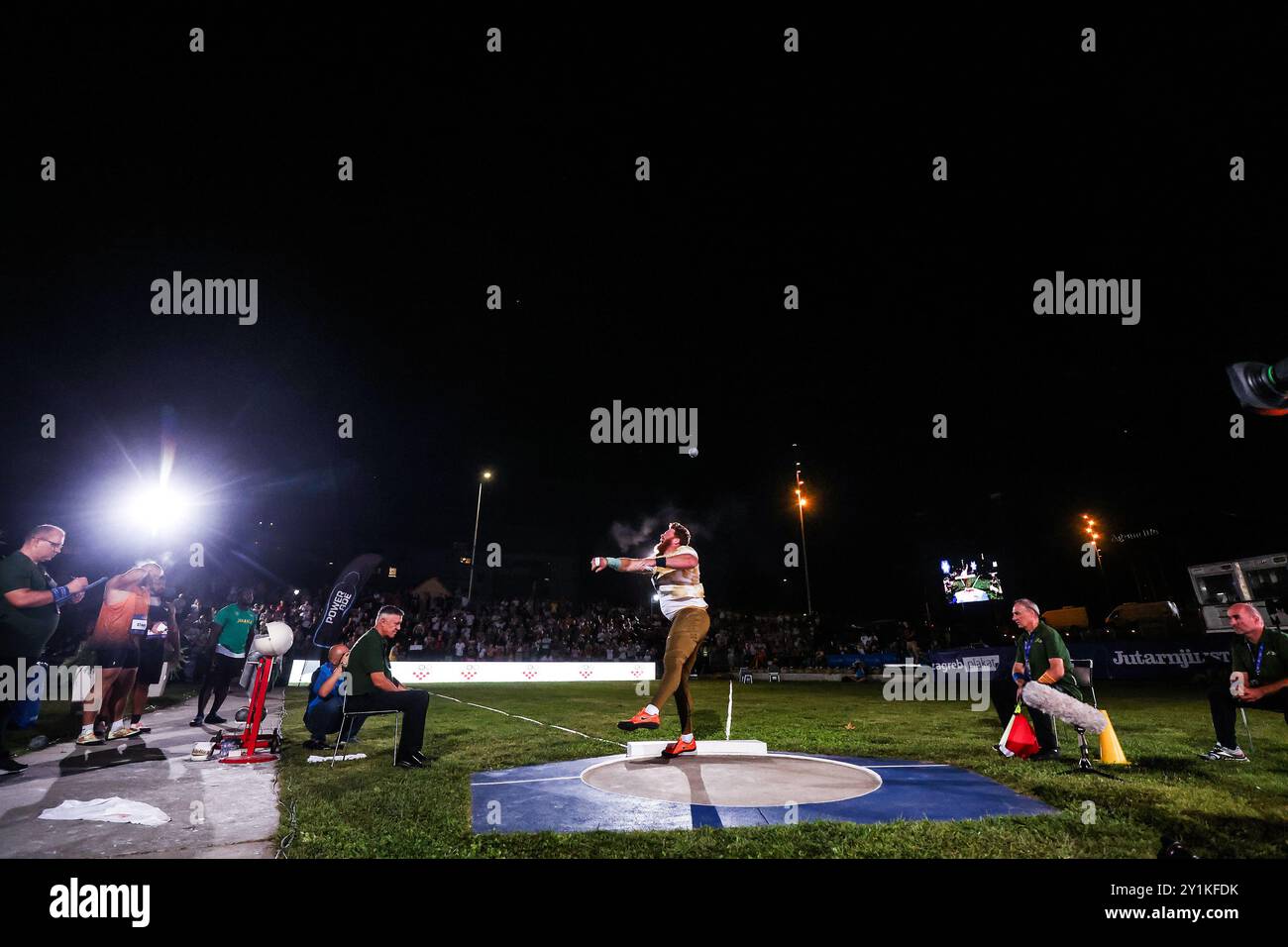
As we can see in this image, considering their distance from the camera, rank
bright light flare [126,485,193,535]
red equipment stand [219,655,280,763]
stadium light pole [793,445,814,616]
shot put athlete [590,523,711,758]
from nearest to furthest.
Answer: shot put athlete [590,523,711,758] → red equipment stand [219,655,280,763] → bright light flare [126,485,193,535] → stadium light pole [793,445,814,616]

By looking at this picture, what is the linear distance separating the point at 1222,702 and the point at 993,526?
2828 centimetres

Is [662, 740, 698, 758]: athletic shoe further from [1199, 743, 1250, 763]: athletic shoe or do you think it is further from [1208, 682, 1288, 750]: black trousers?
[1208, 682, 1288, 750]: black trousers

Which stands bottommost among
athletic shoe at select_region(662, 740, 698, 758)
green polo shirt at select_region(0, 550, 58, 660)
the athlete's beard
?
athletic shoe at select_region(662, 740, 698, 758)

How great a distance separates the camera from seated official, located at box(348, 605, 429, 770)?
674 centimetres

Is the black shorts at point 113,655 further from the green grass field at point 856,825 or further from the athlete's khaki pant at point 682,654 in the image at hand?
the athlete's khaki pant at point 682,654

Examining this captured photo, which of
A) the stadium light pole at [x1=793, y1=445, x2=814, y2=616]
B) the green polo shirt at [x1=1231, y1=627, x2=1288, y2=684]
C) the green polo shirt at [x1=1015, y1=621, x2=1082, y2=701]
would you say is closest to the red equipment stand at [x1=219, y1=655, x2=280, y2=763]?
the green polo shirt at [x1=1015, y1=621, x2=1082, y2=701]

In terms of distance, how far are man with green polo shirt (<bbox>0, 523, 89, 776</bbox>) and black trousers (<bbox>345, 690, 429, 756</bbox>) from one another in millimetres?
3171

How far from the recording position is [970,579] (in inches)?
1324

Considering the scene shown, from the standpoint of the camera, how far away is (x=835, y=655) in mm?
27219

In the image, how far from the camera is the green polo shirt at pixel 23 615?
6.05 m

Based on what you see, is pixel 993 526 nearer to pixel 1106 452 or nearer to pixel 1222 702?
pixel 1106 452
